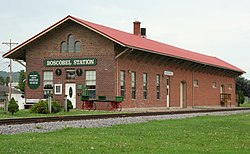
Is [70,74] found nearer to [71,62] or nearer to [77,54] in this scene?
[71,62]

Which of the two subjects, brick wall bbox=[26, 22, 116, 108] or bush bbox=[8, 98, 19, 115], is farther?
brick wall bbox=[26, 22, 116, 108]

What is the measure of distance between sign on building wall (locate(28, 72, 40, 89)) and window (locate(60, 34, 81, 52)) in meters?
2.99

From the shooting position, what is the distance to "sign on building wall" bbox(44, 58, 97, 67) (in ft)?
113

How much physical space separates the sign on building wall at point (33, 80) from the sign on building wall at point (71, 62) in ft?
4.15

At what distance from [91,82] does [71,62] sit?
7.29 feet

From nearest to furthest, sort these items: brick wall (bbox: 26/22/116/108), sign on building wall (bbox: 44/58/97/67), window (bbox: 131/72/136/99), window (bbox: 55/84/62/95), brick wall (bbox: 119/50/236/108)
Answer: brick wall (bbox: 26/22/116/108)
sign on building wall (bbox: 44/58/97/67)
window (bbox: 55/84/62/95)
brick wall (bbox: 119/50/236/108)
window (bbox: 131/72/136/99)

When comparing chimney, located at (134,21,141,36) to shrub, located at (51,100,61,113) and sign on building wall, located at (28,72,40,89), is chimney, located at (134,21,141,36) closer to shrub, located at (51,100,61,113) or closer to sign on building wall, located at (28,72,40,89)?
sign on building wall, located at (28,72,40,89)

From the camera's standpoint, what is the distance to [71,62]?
35281 millimetres

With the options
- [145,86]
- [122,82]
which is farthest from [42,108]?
[145,86]

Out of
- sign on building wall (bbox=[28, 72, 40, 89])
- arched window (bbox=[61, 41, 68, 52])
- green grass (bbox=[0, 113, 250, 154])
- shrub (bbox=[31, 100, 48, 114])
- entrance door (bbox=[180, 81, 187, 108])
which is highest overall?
arched window (bbox=[61, 41, 68, 52])

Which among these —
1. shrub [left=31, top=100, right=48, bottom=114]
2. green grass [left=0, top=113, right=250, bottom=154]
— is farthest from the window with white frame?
green grass [left=0, top=113, right=250, bottom=154]

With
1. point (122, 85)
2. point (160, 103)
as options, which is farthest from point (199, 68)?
point (122, 85)

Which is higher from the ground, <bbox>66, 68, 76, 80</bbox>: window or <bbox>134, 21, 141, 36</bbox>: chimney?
<bbox>134, 21, 141, 36</bbox>: chimney

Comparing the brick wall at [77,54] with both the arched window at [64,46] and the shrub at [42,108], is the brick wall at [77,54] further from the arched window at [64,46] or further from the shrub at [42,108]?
the shrub at [42,108]
